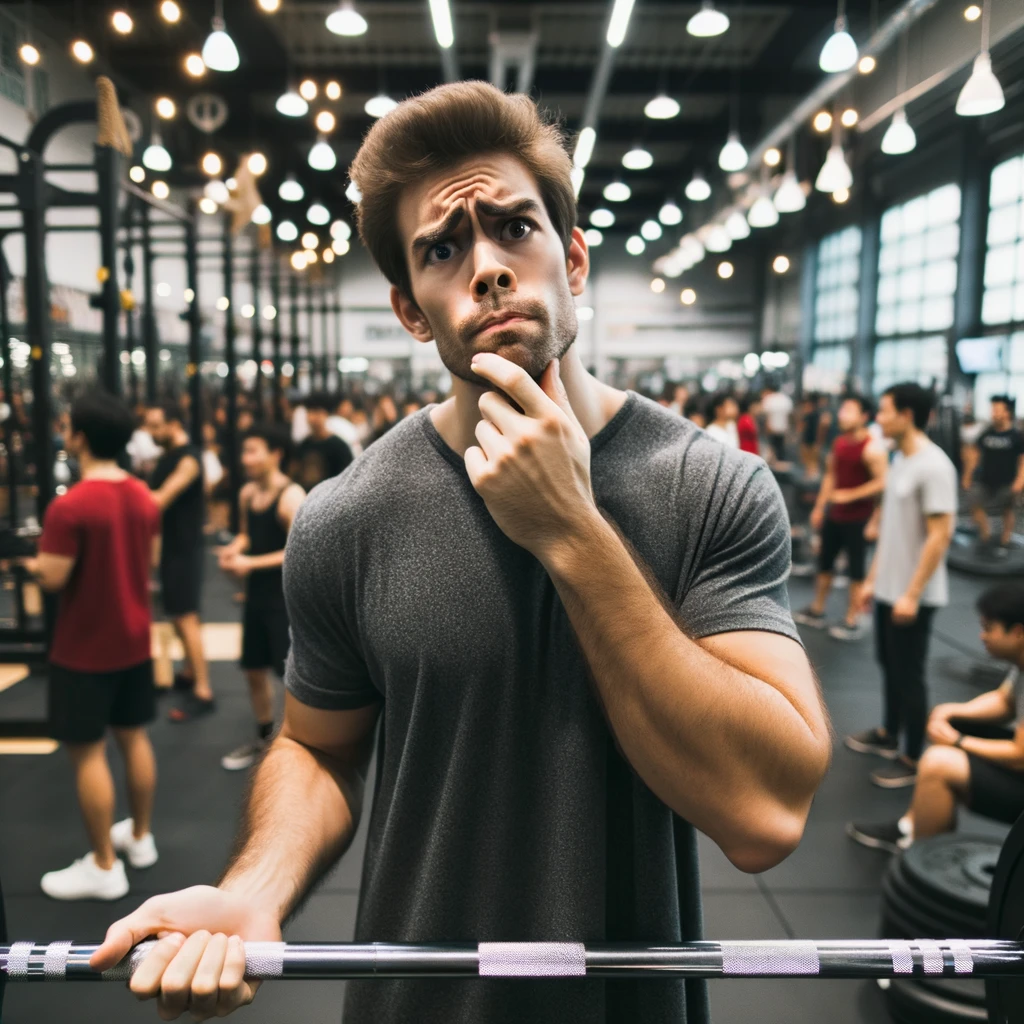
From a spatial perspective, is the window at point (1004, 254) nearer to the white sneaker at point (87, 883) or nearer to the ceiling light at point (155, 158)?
the ceiling light at point (155, 158)

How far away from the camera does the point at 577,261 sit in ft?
4.21

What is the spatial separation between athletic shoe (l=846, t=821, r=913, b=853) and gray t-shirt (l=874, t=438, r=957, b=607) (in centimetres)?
111

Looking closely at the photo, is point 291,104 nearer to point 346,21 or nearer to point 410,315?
point 346,21

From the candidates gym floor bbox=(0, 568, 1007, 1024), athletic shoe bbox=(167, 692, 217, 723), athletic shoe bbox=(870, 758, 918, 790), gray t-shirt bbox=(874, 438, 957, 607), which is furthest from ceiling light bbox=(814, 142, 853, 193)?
athletic shoe bbox=(167, 692, 217, 723)

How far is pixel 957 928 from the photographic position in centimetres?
247

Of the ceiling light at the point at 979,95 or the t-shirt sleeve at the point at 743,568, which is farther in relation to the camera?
the ceiling light at the point at 979,95

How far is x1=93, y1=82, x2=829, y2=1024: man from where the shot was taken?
35.7 inches

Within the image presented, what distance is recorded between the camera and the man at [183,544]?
5.03m

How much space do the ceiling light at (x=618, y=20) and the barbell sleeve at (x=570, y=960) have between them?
8414mm

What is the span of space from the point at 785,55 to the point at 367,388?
1432cm

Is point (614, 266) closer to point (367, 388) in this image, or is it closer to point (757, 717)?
point (367, 388)

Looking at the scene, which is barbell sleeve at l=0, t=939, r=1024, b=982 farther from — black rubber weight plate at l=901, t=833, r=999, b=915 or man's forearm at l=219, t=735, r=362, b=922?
black rubber weight plate at l=901, t=833, r=999, b=915

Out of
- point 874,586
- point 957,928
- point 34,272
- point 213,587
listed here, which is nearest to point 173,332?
point 213,587

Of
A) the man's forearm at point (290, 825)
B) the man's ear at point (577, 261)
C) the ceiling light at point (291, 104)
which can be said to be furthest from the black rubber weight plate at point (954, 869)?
the ceiling light at point (291, 104)
